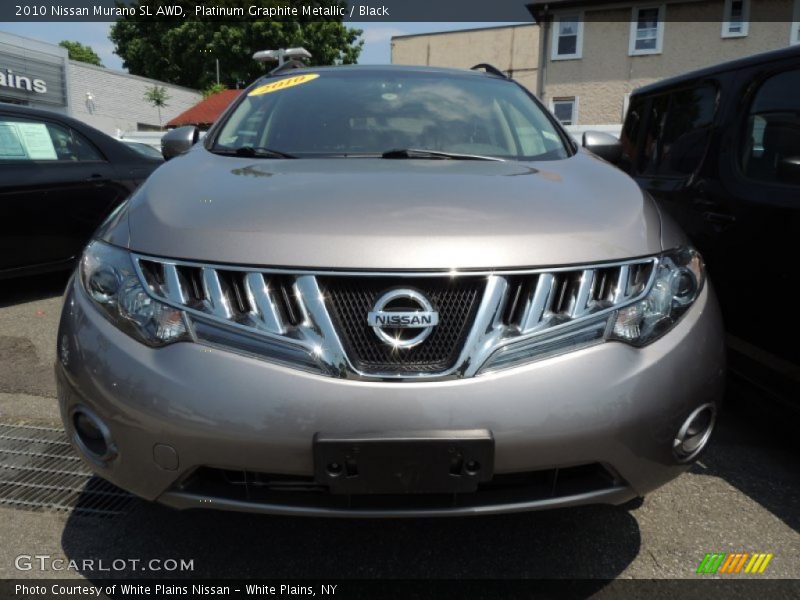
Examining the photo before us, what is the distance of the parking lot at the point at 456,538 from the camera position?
198 centimetres

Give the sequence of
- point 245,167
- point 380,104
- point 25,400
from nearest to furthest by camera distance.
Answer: point 245,167 < point 380,104 < point 25,400

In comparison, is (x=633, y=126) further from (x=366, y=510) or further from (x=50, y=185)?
(x=50, y=185)

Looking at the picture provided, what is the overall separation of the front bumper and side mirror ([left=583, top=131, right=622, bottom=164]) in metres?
1.43

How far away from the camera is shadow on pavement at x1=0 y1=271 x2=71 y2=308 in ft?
17.0

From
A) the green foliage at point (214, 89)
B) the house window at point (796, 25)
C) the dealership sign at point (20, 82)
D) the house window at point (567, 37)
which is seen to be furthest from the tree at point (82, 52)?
the house window at point (796, 25)

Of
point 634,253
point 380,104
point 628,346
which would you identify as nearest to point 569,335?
point 628,346

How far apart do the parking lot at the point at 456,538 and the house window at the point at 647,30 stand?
69.4ft

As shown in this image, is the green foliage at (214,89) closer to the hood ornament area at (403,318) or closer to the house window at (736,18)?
the house window at (736,18)

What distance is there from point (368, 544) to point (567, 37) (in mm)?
22662

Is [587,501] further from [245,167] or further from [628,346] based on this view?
[245,167]

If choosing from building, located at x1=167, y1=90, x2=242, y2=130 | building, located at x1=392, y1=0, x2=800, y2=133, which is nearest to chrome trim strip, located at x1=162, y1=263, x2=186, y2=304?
building, located at x1=392, y1=0, x2=800, y2=133

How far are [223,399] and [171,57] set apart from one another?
43695mm

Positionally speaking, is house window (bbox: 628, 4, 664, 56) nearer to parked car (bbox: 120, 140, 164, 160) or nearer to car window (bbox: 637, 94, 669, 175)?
parked car (bbox: 120, 140, 164, 160)

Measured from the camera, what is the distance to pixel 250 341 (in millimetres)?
1521
